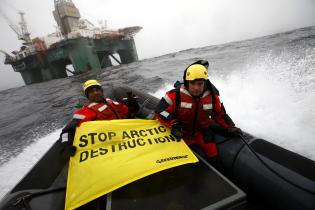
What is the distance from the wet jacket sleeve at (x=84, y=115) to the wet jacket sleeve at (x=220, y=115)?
5.16 feet

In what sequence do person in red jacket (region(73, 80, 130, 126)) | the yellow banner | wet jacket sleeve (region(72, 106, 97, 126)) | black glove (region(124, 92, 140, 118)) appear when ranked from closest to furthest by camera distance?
1. the yellow banner
2. wet jacket sleeve (region(72, 106, 97, 126))
3. person in red jacket (region(73, 80, 130, 126))
4. black glove (region(124, 92, 140, 118))

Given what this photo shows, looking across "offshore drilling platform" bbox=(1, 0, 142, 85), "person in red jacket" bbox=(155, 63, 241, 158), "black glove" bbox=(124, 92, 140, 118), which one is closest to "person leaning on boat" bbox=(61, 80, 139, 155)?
"black glove" bbox=(124, 92, 140, 118)

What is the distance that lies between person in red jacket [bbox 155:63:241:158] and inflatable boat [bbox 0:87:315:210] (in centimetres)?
20

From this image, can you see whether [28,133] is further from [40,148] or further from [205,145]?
[205,145]

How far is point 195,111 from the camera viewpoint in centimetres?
219

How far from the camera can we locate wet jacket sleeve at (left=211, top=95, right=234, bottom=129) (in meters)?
2.25

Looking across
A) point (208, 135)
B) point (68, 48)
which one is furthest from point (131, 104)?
point (68, 48)

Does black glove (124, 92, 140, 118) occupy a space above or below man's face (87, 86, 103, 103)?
below

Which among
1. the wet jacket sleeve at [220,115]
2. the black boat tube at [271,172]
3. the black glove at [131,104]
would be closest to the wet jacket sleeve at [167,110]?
the wet jacket sleeve at [220,115]

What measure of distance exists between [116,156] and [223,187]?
83 centimetres

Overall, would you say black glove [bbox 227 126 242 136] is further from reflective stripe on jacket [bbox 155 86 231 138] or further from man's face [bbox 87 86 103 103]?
man's face [bbox 87 86 103 103]

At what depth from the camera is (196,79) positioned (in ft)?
6.37

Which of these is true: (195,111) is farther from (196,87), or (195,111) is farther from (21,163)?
(21,163)

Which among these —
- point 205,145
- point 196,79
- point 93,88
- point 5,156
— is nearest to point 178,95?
point 196,79
